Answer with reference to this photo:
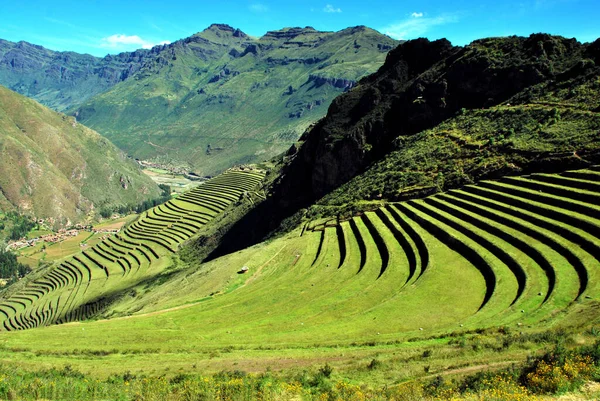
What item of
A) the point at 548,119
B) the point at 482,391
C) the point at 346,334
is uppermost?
the point at 548,119

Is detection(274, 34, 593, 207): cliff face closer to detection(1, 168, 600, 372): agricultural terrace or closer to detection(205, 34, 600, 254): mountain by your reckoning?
detection(205, 34, 600, 254): mountain

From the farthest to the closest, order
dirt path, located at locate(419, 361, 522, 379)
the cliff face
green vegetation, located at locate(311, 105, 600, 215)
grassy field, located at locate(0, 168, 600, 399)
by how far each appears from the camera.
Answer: the cliff face → green vegetation, located at locate(311, 105, 600, 215) → grassy field, located at locate(0, 168, 600, 399) → dirt path, located at locate(419, 361, 522, 379)

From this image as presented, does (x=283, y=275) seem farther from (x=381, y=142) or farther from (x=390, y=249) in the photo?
(x=381, y=142)

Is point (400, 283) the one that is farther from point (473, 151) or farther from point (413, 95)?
point (413, 95)

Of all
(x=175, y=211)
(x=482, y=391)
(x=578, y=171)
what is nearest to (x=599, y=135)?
(x=578, y=171)

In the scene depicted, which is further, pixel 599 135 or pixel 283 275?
pixel 283 275

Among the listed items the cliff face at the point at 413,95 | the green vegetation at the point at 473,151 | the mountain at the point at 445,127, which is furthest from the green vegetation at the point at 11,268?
the green vegetation at the point at 473,151

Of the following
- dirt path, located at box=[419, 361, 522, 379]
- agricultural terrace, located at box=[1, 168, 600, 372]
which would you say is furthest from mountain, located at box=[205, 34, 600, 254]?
dirt path, located at box=[419, 361, 522, 379]
